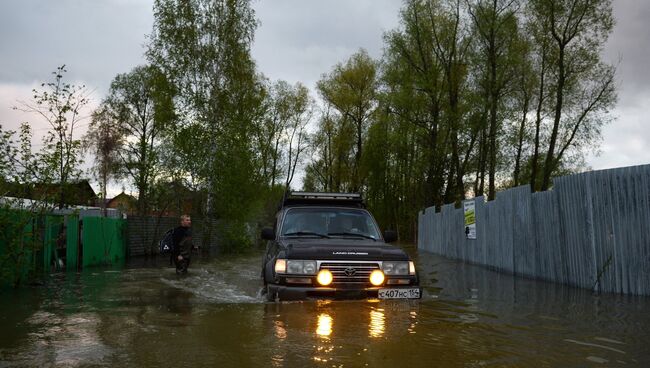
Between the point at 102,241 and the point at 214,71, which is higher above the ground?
the point at 214,71

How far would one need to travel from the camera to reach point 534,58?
35344 mm

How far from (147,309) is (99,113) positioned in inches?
1507

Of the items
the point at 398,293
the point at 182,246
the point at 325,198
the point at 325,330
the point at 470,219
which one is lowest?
the point at 325,330

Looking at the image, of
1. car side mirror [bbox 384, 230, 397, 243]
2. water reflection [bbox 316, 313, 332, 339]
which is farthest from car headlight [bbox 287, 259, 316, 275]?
car side mirror [bbox 384, 230, 397, 243]

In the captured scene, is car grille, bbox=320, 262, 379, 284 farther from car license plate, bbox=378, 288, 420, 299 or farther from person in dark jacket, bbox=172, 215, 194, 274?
person in dark jacket, bbox=172, 215, 194, 274

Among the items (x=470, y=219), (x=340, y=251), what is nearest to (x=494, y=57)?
(x=470, y=219)

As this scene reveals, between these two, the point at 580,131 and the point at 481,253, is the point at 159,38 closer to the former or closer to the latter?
the point at 481,253

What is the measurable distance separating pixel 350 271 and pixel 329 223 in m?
1.85

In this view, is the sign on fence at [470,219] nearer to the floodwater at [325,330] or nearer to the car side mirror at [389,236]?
the floodwater at [325,330]

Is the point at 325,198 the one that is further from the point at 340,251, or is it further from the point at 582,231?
the point at 582,231

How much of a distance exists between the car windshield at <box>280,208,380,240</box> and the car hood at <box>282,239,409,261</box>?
34.3 inches

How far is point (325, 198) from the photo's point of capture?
10.3m

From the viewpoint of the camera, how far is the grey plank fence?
9.30m

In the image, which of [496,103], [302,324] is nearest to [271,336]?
[302,324]
